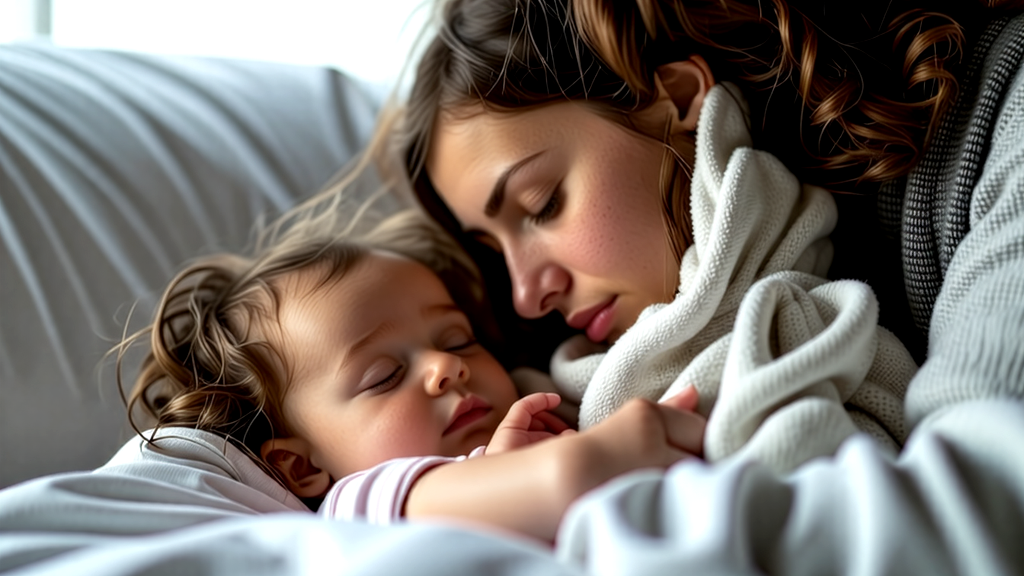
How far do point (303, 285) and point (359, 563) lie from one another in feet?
2.03

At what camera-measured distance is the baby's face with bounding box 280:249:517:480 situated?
3.11 feet

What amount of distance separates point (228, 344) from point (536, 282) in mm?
365

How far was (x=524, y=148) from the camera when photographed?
3.36 ft

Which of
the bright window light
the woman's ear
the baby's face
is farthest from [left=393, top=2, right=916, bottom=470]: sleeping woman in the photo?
the bright window light

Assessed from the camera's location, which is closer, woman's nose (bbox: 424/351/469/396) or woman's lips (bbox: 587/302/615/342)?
woman's nose (bbox: 424/351/469/396)

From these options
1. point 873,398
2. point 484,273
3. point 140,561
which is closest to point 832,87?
point 873,398

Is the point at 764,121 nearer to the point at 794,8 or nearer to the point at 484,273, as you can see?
the point at 794,8

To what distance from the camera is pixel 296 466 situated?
1.02m

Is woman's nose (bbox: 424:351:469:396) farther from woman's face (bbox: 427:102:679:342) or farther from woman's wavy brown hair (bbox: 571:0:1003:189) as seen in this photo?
woman's wavy brown hair (bbox: 571:0:1003:189)

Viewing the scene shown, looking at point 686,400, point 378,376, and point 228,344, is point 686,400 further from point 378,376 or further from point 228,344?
point 228,344

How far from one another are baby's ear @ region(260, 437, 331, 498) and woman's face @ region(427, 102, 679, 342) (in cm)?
31


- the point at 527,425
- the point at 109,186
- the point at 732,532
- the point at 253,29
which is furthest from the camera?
the point at 253,29

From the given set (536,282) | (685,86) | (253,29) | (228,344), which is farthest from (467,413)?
(253,29)

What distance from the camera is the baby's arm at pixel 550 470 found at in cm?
62
